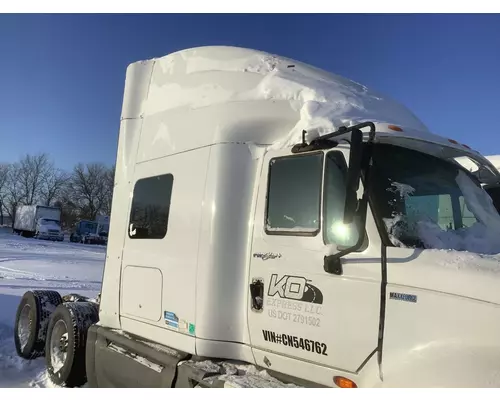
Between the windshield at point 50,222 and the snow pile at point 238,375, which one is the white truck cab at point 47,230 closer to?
the windshield at point 50,222

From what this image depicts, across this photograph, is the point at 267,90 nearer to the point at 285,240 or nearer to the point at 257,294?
the point at 285,240

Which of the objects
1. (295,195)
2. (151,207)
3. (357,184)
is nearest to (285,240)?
(295,195)

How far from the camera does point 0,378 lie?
234 inches

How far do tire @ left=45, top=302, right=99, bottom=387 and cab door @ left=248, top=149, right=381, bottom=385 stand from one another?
2.66 m

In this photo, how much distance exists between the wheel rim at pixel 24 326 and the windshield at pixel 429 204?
223 inches

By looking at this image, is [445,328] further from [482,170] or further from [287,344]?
[482,170]

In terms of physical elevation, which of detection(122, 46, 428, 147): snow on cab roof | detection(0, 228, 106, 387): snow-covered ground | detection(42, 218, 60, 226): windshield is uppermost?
detection(122, 46, 428, 147): snow on cab roof

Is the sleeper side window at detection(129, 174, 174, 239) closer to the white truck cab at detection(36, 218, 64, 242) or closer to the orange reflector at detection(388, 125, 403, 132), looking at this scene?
the orange reflector at detection(388, 125, 403, 132)

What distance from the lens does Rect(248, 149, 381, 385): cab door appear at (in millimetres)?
3049

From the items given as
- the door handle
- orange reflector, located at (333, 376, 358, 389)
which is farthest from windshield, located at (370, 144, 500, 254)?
the door handle

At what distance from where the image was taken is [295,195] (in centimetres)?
355

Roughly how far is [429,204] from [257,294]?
1.44 metres

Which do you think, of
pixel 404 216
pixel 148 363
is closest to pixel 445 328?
pixel 404 216

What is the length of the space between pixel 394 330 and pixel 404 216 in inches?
29.9
